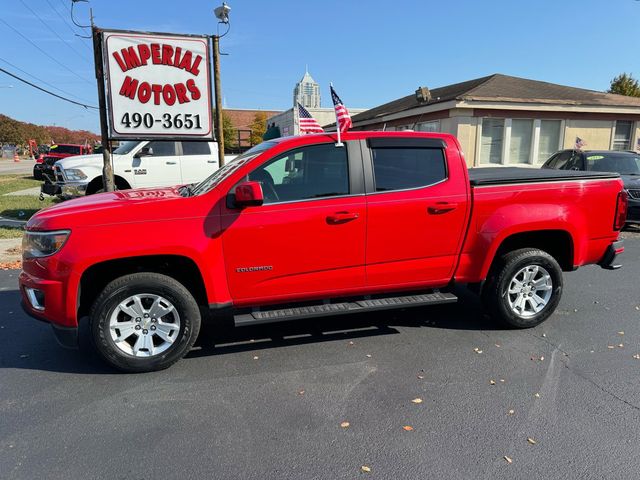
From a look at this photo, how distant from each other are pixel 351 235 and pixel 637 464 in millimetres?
2456

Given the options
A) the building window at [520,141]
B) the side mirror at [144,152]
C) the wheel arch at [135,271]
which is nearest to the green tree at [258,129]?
the building window at [520,141]

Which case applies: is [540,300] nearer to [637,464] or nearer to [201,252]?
[637,464]

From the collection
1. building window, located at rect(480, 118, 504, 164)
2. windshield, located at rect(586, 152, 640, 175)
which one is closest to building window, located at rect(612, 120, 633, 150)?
building window, located at rect(480, 118, 504, 164)

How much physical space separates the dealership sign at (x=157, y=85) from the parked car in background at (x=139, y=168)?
82.3 inches

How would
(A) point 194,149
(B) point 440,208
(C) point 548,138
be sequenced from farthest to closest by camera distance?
(C) point 548,138 → (A) point 194,149 → (B) point 440,208

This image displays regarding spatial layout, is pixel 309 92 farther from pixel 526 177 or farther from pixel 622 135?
pixel 526 177

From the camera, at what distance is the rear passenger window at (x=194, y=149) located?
10992 millimetres

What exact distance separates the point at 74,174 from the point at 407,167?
902 centimetres

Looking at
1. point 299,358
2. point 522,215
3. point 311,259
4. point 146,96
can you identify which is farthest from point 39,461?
point 146,96

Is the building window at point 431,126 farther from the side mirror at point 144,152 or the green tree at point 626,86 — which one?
the green tree at point 626,86

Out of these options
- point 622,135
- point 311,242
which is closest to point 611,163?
point 311,242

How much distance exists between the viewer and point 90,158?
10773 millimetres

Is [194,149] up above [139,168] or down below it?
above

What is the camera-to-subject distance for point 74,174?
1048 cm
